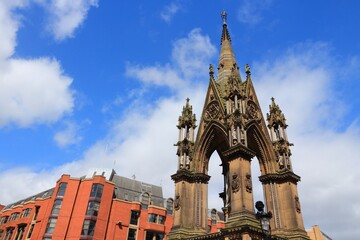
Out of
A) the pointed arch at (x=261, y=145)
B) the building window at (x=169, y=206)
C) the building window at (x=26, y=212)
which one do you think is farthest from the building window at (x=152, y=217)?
the pointed arch at (x=261, y=145)

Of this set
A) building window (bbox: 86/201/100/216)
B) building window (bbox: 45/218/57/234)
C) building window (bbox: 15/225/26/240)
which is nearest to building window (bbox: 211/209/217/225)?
building window (bbox: 86/201/100/216)

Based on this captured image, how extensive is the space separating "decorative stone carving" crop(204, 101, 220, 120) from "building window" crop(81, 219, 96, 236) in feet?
112

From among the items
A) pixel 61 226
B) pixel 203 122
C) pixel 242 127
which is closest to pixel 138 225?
pixel 61 226

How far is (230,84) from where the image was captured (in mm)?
17672

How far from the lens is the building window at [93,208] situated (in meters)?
46.6

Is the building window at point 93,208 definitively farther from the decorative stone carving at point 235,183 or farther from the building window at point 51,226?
the decorative stone carving at point 235,183

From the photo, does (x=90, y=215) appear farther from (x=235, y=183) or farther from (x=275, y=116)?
(x=235, y=183)

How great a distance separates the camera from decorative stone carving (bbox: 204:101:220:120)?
18.8 m

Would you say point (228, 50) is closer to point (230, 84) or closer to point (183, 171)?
point (230, 84)

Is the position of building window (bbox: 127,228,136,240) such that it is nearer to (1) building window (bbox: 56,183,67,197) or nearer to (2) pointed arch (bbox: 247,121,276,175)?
(1) building window (bbox: 56,183,67,197)

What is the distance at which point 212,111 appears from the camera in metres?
19.3

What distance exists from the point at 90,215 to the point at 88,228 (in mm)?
1937

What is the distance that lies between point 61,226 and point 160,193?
2246 cm

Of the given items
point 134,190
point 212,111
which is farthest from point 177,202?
point 134,190
